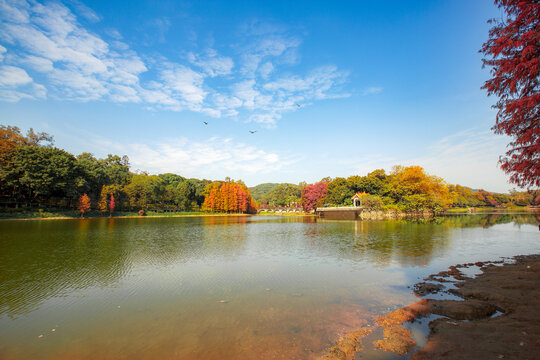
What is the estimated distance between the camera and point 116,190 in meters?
66.6

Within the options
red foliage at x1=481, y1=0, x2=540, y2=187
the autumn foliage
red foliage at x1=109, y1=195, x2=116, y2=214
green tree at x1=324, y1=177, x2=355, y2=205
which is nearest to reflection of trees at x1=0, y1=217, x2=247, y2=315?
red foliage at x1=481, y1=0, x2=540, y2=187

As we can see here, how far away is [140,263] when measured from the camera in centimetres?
1264

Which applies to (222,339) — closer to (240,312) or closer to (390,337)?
(240,312)

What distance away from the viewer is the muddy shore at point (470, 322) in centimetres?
425

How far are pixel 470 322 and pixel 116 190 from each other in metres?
75.8

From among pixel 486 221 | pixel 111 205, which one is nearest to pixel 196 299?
pixel 486 221

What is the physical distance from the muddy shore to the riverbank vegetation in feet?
165

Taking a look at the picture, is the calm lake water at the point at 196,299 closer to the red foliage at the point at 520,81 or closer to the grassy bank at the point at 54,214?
the red foliage at the point at 520,81

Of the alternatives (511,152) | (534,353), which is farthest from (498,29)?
(534,353)

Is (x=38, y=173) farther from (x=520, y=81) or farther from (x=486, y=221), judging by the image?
(x=486, y=221)

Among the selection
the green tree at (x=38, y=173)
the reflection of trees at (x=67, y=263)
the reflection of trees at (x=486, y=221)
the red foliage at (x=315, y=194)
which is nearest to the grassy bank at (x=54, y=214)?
the green tree at (x=38, y=173)

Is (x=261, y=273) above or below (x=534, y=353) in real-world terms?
Answer: below

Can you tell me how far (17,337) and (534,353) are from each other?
31.7ft

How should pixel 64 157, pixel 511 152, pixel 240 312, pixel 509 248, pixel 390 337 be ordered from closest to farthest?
pixel 390 337
pixel 240 312
pixel 511 152
pixel 509 248
pixel 64 157
